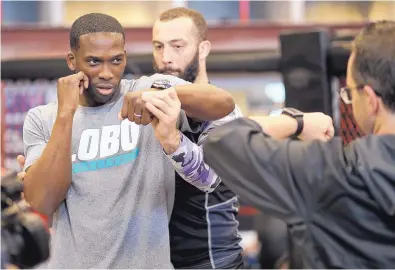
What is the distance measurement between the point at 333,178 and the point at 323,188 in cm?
2

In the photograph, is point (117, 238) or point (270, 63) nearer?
point (117, 238)

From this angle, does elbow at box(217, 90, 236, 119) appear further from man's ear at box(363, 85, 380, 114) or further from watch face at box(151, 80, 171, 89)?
man's ear at box(363, 85, 380, 114)

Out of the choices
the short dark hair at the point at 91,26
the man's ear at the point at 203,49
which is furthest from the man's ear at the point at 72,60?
the man's ear at the point at 203,49

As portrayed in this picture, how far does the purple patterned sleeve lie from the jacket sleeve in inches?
10.7

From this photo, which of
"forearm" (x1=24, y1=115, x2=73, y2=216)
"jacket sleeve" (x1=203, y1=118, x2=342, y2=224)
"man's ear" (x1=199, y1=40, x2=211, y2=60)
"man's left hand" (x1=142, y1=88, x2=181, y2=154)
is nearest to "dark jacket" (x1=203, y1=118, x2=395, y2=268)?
"jacket sleeve" (x1=203, y1=118, x2=342, y2=224)

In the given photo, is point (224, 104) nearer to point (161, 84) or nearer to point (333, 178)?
point (161, 84)

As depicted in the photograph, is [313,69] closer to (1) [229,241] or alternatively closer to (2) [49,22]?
(1) [229,241]

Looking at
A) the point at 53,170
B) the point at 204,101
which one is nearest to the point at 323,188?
the point at 204,101

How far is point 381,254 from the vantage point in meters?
1.00

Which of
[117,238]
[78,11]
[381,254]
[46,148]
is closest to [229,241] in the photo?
[117,238]

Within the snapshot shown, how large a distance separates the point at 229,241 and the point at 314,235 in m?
0.60

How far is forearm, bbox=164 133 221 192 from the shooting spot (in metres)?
1.29

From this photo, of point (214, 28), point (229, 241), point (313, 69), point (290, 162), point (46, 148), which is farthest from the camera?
point (214, 28)

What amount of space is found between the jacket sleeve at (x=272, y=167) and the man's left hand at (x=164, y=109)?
0.66 ft
